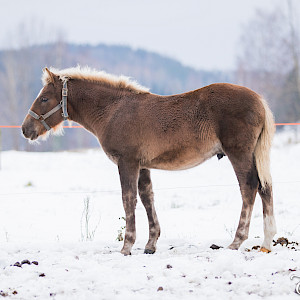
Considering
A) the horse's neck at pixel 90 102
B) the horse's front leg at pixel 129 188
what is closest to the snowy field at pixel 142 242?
the horse's front leg at pixel 129 188

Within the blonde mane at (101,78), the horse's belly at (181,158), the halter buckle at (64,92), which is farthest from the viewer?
the blonde mane at (101,78)

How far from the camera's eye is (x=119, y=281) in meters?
3.43

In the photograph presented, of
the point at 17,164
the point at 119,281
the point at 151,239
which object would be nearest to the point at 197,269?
the point at 119,281

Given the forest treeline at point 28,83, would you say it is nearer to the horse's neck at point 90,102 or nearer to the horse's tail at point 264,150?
the horse's neck at point 90,102

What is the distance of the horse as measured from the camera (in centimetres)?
450

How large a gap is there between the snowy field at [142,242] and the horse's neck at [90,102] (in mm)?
1486

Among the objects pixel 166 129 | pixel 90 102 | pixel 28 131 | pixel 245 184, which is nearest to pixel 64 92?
pixel 90 102

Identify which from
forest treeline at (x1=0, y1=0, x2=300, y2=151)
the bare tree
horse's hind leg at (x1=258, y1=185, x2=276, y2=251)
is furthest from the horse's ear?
the bare tree

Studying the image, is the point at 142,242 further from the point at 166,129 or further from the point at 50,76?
the point at 50,76

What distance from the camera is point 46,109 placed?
5.00m

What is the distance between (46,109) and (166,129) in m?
1.53

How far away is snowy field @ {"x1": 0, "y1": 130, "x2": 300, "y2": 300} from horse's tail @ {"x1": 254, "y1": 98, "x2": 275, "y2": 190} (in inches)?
32.4

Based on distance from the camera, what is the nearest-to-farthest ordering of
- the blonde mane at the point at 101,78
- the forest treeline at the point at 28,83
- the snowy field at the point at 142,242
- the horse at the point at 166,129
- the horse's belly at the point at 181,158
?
the snowy field at the point at 142,242, the horse at the point at 166,129, the horse's belly at the point at 181,158, the blonde mane at the point at 101,78, the forest treeline at the point at 28,83

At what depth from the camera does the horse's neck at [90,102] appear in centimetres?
496
